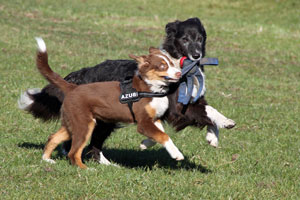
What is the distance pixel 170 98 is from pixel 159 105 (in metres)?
0.45

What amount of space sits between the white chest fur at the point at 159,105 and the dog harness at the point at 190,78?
44 cm

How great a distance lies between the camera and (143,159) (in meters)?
7.33

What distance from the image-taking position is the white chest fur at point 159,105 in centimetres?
602

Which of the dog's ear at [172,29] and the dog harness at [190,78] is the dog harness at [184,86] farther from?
the dog's ear at [172,29]

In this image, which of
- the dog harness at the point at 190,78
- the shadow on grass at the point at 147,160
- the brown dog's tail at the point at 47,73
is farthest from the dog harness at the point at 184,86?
the shadow on grass at the point at 147,160

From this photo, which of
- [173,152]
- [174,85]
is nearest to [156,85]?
[174,85]

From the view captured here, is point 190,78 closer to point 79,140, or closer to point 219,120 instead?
point 219,120

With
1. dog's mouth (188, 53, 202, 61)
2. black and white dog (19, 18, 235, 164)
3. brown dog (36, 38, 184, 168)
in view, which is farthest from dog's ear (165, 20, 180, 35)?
brown dog (36, 38, 184, 168)

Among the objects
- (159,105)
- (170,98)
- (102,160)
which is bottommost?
(102,160)

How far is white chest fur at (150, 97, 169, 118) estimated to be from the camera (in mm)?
6020

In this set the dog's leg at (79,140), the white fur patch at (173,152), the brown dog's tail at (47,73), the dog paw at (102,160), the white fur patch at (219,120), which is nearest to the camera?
the white fur patch at (173,152)

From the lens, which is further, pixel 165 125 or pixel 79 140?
pixel 165 125

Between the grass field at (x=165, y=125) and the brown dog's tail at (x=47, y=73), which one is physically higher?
the brown dog's tail at (x=47, y=73)

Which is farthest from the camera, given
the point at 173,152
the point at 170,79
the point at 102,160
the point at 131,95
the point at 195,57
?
the point at 102,160
